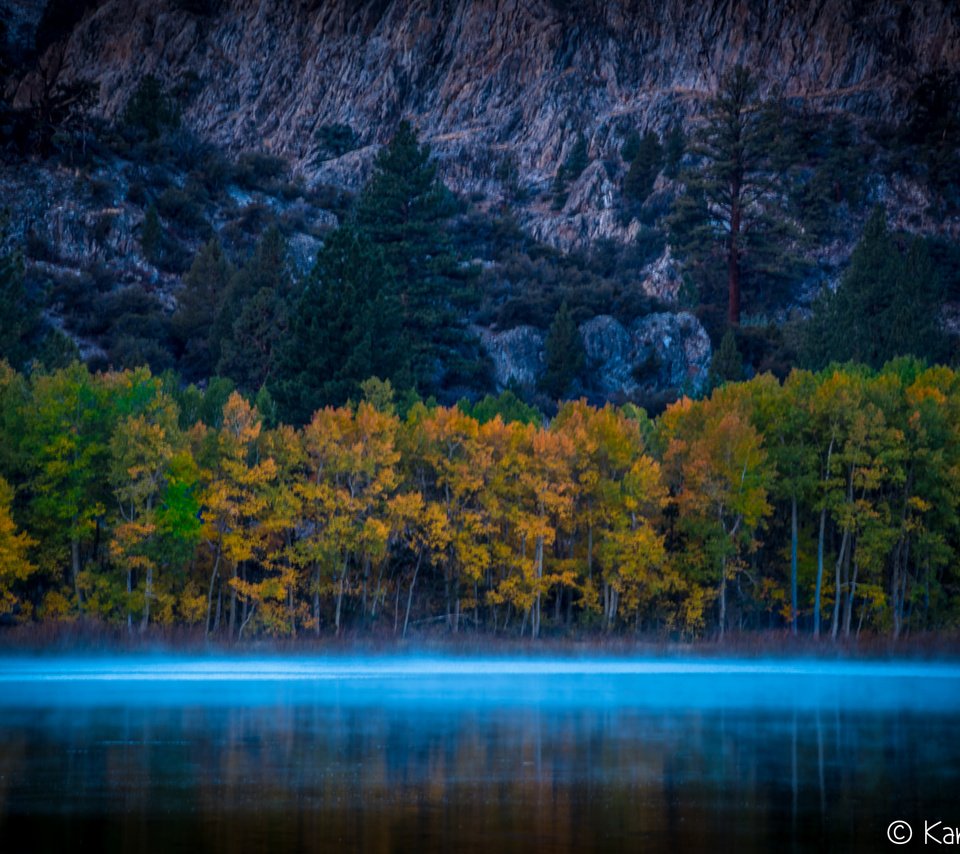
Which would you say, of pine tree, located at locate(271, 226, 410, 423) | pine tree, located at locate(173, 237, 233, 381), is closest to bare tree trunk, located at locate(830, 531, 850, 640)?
pine tree, located at locate(271, 226, 410, 423)

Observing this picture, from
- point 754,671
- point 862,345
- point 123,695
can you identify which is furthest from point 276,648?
point 862,345

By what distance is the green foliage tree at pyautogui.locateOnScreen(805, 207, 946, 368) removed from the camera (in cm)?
9381

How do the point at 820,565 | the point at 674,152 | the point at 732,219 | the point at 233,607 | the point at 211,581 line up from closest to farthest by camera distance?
1. the point at 211,581
2. the point at 233,607
3. the point at 820,565
4. the point at 732,219
5. the point at 674,152

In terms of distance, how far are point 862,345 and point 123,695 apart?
58.5 metres

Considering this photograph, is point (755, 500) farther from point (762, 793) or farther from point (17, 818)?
point (17, 818)

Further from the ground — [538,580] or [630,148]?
[630,148]

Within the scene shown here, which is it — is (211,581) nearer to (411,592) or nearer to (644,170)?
(411,592)

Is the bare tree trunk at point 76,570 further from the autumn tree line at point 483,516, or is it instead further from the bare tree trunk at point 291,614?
the bare tree trunk at point 291,614

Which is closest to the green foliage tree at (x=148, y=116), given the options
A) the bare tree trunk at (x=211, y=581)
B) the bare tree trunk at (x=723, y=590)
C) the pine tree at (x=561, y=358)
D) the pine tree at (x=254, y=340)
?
the pine tree at (x=254, y=340)

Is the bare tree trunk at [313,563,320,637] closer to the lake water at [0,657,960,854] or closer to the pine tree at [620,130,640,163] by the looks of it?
the lake water at [0,657,960,854]

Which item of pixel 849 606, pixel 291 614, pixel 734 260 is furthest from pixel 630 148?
pixel 291 614

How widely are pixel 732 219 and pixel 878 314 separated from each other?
122ft

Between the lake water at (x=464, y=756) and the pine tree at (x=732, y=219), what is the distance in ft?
252

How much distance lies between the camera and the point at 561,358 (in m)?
103
